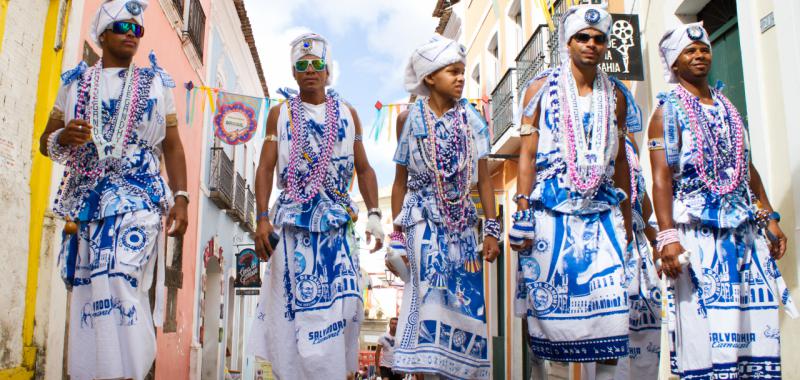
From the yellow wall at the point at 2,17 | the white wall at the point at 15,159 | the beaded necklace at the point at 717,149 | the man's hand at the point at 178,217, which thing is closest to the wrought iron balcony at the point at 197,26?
the white wall at the point at 15,159

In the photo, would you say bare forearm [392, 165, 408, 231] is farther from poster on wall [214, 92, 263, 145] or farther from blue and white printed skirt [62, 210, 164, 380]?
poster on wall [214, 92, 263, 145]

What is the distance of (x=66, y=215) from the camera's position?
4.71 metres

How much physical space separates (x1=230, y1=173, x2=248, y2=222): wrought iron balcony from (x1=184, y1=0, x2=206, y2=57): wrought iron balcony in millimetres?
5559

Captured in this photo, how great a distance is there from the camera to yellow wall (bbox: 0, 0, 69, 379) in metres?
7.25

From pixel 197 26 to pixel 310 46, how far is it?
1199 centimetres

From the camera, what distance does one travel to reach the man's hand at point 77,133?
461 centimetres

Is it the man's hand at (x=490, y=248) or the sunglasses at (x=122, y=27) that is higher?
the sunglasses at (x=122, y=27)

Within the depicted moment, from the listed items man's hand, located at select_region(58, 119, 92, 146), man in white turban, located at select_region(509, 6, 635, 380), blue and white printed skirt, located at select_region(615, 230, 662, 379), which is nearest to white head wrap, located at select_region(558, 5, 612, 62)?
man in white turban, located at select_region(509, 6, 635, 380)

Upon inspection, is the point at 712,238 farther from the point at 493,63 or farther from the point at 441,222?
the point at 493,63

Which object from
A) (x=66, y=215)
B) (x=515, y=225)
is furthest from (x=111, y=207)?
(x=515, y=225)

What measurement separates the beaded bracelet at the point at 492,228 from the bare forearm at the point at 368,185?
3.21 ft

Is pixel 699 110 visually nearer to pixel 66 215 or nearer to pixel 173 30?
pixel 66 215

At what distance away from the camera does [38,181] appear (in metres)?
7.52

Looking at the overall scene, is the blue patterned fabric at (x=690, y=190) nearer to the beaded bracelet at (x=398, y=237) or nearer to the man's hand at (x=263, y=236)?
the beaded bracelet at (x=398, y=237)
